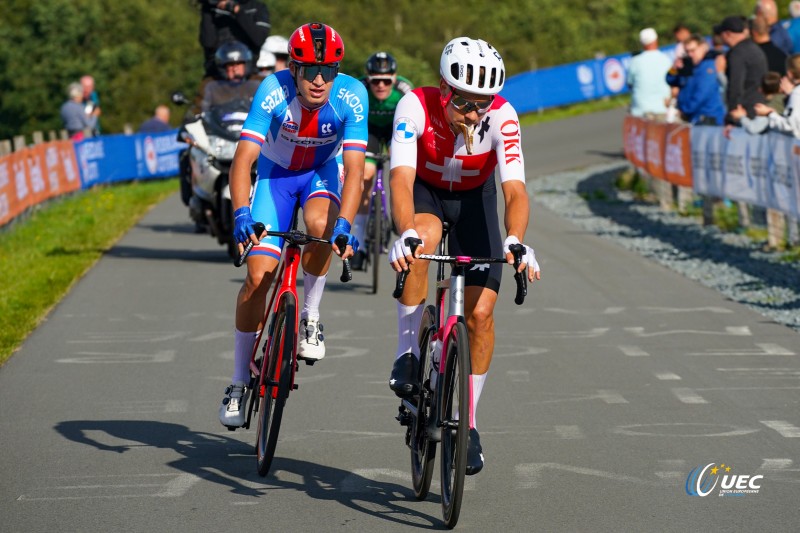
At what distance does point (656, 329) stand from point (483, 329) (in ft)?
16.7

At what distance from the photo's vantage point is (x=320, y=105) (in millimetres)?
7723

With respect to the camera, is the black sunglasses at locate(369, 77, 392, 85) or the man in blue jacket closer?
the black sunglasses at locate(369, 77, 392, 85)

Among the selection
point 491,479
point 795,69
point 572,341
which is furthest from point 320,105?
point 795,69

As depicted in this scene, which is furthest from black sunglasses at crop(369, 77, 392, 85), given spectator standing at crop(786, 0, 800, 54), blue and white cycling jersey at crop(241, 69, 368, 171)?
spectator standing at crop(786, 0, 800, 54)

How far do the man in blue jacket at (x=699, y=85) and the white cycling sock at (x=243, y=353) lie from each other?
12695mm

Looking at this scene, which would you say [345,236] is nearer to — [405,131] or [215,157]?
[405,131]

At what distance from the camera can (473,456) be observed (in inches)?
247

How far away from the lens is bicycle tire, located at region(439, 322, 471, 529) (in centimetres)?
594

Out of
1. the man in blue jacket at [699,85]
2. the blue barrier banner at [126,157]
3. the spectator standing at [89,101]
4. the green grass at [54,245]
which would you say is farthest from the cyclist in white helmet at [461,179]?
the spectator standing at [89,101]

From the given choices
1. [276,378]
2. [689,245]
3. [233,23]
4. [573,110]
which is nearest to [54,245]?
[233,23]

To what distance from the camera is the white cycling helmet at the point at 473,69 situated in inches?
259

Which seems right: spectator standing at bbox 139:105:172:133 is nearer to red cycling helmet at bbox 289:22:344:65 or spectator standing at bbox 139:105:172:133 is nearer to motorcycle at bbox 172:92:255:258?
motorcycle at bbox 172:92:255:258

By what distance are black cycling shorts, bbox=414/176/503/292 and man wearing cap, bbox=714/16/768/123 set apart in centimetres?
1014

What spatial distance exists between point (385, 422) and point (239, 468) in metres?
1.24
